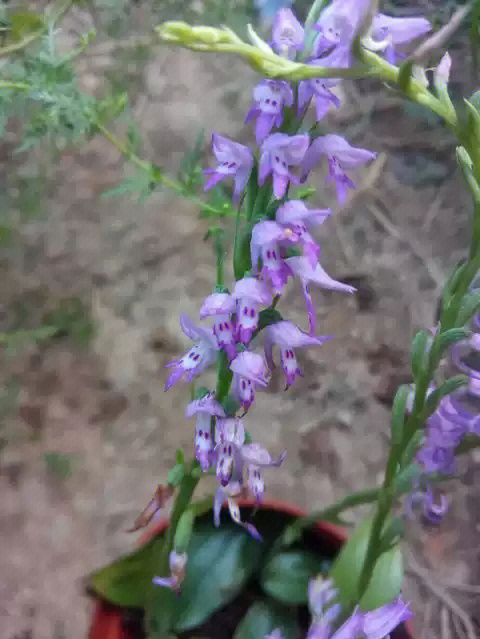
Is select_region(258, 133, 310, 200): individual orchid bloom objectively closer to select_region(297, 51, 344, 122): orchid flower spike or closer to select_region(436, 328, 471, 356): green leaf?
select_region(297, 51, 344, 122): orchid flower spike

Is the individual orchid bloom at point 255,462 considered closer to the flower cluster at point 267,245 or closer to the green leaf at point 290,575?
the flower cluster at point 267,245

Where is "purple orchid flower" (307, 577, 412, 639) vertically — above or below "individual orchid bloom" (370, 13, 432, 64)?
below

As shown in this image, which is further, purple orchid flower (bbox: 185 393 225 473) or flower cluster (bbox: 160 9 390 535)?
purple orchid flower (bbox: 185 393 225 473)

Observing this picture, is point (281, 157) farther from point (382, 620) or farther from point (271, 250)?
point (382, 620)

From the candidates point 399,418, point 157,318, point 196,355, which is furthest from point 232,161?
point 157,318

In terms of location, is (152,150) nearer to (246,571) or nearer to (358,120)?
(358,120)

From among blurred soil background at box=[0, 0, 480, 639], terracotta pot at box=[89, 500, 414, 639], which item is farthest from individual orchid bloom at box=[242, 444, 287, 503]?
blurred soil background at box=[0, 0, 480, 639]

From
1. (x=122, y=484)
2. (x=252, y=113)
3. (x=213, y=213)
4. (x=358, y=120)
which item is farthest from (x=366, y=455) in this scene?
(x=252, y=113)
